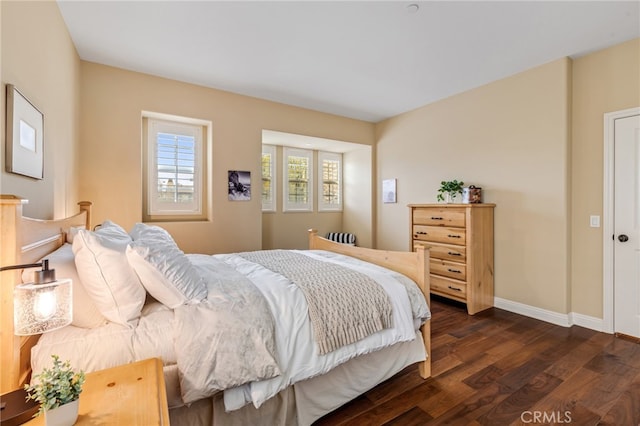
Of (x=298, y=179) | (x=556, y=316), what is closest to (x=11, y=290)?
(x=556, y=316)

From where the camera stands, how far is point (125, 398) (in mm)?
917

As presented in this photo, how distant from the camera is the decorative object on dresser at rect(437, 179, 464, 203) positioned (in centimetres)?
378

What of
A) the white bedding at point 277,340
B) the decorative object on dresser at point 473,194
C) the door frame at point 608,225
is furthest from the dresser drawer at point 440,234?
the white bedding at point 277,340

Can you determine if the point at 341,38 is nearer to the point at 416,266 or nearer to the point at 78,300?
the point at 416,266

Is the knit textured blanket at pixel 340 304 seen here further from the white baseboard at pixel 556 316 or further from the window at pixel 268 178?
the window at pixel 268 178

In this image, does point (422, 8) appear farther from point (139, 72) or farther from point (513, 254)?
point (139, 72)

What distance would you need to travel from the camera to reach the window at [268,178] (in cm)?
496

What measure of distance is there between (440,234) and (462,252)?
1.17ft

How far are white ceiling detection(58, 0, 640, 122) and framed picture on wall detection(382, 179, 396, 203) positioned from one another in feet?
5.38

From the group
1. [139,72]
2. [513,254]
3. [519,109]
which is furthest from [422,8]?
[139,72]

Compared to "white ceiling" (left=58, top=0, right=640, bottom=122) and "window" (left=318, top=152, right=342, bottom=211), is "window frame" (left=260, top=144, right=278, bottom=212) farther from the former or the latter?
"white ceiling" (left=58, top=0, right=640, bottom=122)

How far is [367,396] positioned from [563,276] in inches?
99.6

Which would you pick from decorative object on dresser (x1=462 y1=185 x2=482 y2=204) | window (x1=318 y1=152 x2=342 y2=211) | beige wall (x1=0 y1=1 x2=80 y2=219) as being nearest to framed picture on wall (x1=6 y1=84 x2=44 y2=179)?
beige wall (x1=0 y1=1 x2=80 y2=219)

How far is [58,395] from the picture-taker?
77 cm
